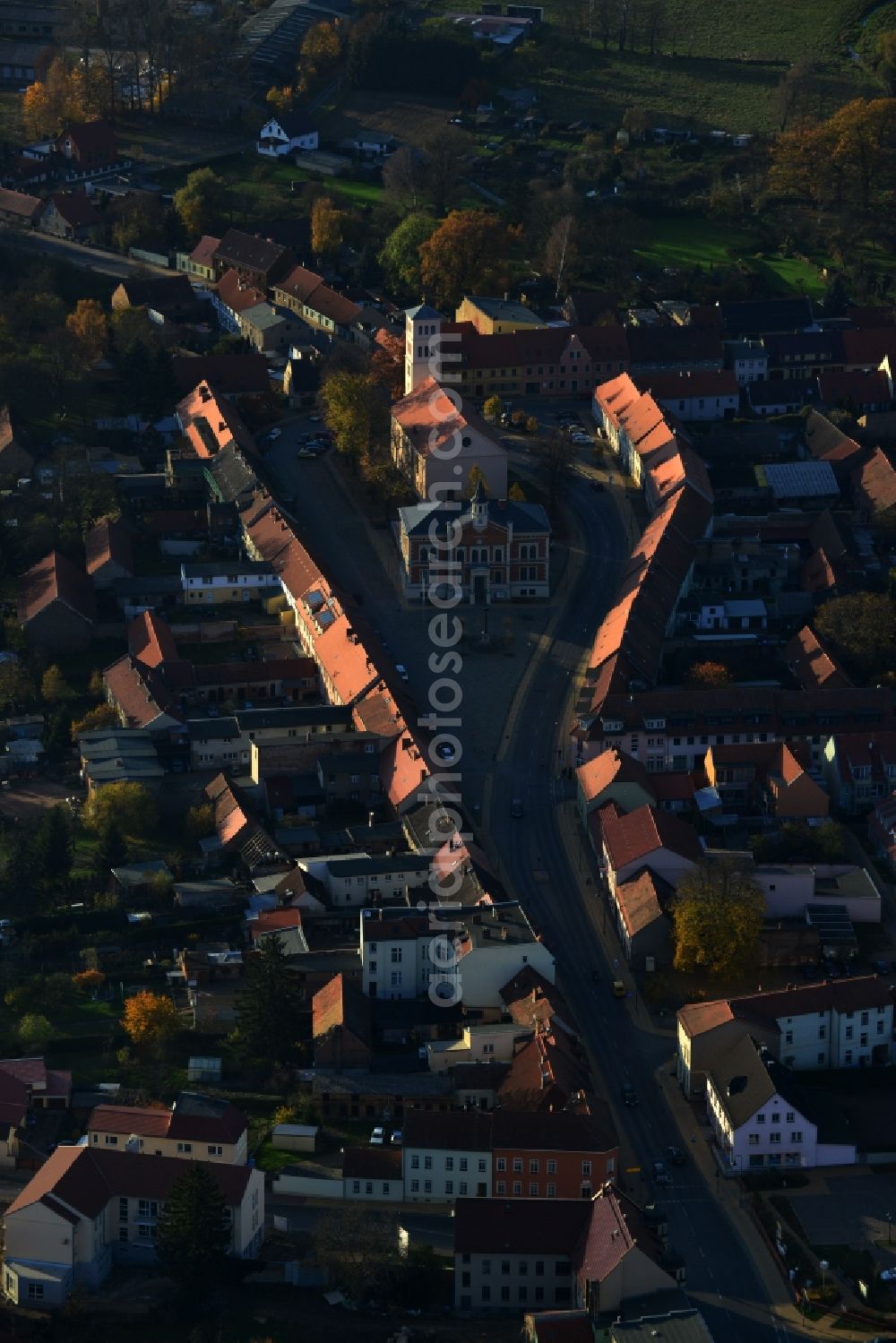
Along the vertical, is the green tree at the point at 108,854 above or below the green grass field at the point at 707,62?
below

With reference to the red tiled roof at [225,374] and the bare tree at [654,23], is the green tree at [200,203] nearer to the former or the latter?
the red tiled roof at [225,374]

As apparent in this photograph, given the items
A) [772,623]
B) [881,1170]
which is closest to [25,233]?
[772,623]

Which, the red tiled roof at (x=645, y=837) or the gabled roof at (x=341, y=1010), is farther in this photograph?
the red tiled roof at (x=645, y=837)

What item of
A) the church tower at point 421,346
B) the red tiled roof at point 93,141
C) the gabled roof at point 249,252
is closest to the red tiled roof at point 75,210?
the red tiled roof at point 93,141

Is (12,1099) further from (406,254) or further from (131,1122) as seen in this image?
(406,254)

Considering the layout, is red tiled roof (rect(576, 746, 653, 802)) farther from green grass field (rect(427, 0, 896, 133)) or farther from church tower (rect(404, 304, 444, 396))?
green grass field (rect(427, 0, 896, 133))

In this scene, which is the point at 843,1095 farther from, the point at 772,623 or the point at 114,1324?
the point at 772,623

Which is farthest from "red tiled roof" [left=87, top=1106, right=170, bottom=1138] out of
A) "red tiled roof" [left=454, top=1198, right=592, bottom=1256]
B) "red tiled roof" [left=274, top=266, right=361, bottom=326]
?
"red tiled roof" [left=274, top=266, right=361, bottom=326]
